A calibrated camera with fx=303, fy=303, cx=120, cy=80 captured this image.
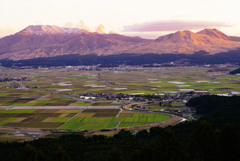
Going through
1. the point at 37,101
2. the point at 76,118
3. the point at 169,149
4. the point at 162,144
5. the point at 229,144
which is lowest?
the point at 76,118

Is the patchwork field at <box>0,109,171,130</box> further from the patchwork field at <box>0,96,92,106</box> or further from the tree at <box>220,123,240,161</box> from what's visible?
the tree at <box>220,123,240,161</box>

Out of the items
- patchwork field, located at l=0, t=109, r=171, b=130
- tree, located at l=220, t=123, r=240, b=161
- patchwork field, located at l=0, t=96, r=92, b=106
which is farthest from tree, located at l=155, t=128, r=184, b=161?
patchwork field, located at l=0, t=96, r=92, b=106

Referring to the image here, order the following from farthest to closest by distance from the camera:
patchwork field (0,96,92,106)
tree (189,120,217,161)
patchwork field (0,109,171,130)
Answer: patchwork field (0,96,92,106) < patchwork field (0,109,171,130) < tree (189,120,217,161)

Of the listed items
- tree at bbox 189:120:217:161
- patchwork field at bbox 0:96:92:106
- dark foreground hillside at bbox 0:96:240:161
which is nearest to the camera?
dark foreground hillside at bbox 0:96:240:161

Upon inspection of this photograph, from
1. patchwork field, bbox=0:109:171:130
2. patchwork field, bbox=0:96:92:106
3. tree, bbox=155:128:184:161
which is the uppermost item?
tree, bbox=155:128:184:161

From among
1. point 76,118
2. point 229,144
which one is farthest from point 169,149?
point 76,118

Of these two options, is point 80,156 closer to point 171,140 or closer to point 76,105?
point 171,140

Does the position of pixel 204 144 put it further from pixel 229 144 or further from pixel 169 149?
pixel 169 149
